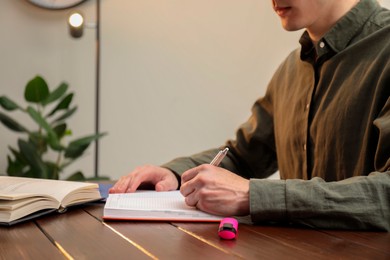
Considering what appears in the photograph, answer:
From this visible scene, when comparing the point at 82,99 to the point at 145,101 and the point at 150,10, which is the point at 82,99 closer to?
the point at 145,101

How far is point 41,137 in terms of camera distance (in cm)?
263

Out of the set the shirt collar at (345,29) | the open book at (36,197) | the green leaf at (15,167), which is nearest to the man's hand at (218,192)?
the open book at (36,197)

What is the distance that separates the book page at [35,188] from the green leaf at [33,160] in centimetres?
133

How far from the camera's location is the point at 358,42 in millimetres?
1289

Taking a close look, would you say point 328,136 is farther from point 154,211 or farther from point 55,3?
point 55,3

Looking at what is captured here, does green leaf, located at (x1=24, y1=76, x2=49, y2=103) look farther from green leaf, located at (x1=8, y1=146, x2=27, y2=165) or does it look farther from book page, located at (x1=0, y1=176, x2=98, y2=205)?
book page, located at (x1=0, y1=176, x2=98, y2=205)

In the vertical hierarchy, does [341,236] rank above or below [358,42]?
below

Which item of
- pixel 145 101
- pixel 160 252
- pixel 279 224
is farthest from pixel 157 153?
pixel 160 252

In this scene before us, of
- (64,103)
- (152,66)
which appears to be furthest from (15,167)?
(152,66)

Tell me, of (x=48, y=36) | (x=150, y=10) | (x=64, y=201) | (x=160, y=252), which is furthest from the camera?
(x=150, y=10)

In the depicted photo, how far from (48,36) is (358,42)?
190cm

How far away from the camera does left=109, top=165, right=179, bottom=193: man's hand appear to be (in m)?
Answer: 1.29

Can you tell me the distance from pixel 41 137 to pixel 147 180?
141 cm

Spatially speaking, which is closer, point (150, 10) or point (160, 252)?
point (160, 252)
